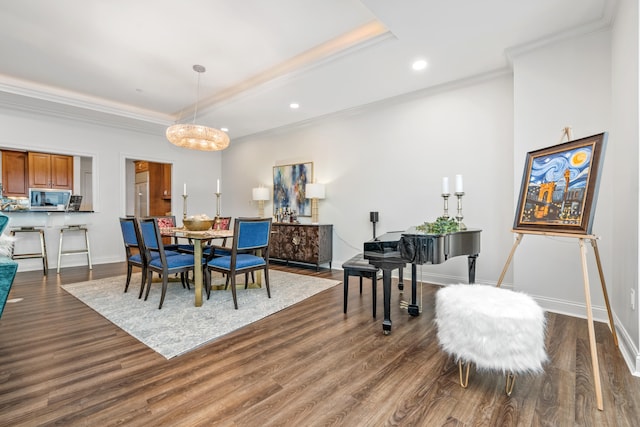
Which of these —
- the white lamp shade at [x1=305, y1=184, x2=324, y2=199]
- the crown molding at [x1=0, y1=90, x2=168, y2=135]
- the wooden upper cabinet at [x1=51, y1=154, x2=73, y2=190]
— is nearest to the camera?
the crown molding at [x1=0, y1=90, x2=168, y2=135]

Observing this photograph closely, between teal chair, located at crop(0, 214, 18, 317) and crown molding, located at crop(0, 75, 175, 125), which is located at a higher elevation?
crown molding, located at crop(0, 75, 175, 125)

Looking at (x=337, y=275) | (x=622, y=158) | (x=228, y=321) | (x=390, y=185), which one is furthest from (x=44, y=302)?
(x=622, y=158)

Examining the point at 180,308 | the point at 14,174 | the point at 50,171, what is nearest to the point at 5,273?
the point at 180,308

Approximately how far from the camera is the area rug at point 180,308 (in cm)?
234

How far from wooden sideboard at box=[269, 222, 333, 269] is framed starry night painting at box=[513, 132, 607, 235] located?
306cm

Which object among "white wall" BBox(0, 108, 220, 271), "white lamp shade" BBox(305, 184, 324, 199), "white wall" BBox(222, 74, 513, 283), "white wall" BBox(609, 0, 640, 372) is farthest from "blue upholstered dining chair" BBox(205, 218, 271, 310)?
"white wall" BBox(0, 108, 220, 271)

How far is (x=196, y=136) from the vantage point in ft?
13.0

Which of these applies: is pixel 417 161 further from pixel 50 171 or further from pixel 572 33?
pixel 50 171

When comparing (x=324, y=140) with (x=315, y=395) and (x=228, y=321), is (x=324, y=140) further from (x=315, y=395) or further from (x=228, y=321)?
(x=315, y=395)

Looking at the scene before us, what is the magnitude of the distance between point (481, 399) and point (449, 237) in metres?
1.26

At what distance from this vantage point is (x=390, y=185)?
457cm

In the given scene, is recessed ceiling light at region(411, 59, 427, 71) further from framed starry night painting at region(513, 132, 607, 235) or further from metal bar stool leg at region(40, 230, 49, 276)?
metal bar stool leg at region(40, 230, 49, 276)

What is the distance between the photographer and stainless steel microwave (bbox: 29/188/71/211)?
17.2ft

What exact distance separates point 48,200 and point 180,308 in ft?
14.5
